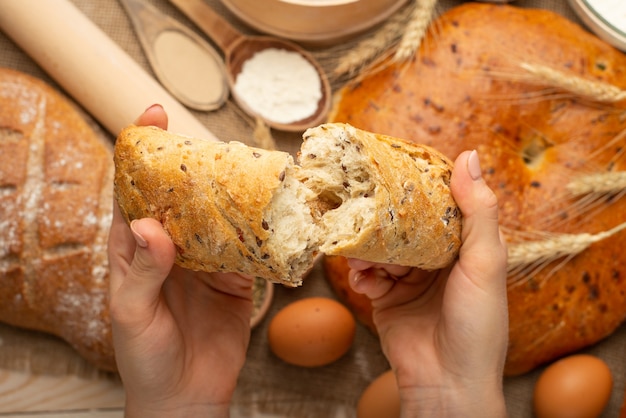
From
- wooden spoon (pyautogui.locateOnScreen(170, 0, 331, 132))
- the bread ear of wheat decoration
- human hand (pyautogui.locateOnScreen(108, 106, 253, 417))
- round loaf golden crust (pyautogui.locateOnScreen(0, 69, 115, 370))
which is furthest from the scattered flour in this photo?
human hand (pyautogui.locateOnScreen(108, 106, 253, 417))

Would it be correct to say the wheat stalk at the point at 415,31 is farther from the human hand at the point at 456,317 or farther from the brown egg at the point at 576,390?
the brown egg at the point at 576,390

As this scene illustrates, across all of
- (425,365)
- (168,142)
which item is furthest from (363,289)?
(168,142)

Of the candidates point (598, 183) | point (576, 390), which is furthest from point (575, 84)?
point (576, 390)

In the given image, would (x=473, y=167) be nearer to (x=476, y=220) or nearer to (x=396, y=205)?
(x=476, y=220)

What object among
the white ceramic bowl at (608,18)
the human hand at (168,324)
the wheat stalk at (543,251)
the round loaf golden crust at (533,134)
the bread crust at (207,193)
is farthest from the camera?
the white ceramic bowl at (608,18)

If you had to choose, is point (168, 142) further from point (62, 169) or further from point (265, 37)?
point (265, 37)

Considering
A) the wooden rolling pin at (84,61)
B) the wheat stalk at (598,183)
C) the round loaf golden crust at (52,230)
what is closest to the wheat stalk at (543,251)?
the wheat stalk at (598,183)
